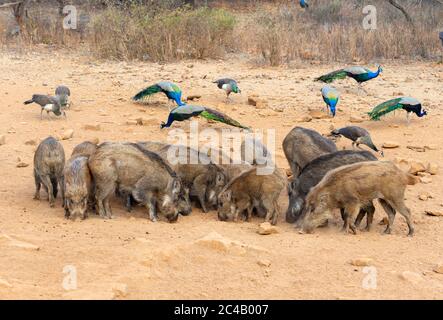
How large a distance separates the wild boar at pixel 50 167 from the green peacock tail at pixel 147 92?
4.43 meters

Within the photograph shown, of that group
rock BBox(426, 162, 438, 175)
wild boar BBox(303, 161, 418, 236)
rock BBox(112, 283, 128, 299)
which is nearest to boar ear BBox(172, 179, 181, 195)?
wild boar BBox(303, 161, 418, 236)

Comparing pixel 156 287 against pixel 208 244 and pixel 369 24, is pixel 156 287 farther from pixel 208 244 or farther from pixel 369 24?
pixel 369 24

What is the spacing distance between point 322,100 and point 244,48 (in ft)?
14.5

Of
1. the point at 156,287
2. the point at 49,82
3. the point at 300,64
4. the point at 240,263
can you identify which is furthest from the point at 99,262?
the point at 300,64

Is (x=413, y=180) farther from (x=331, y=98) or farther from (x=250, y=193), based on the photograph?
(x=331, y=98)

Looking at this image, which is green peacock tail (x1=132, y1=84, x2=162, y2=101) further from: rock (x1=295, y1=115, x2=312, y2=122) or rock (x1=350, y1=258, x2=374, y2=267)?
rock (x1=350, y1=258, x2=374, y2=267)

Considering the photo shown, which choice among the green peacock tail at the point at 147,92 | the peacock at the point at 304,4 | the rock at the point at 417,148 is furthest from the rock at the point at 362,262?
the peacock at the point at 304,4

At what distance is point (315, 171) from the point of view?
26.4 feet

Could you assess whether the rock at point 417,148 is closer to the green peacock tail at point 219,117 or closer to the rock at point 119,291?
the green peacock tail at point 219,117

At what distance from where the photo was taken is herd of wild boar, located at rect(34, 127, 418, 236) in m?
7.48

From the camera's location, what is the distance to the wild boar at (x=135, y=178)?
7.78 metres

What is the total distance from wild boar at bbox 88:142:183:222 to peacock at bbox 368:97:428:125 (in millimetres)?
4936

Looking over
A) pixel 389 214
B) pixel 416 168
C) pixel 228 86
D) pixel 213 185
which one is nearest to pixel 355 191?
pixel 389 214

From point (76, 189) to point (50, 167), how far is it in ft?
2.51
